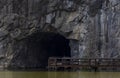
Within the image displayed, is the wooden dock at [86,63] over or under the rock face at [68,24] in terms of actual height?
under

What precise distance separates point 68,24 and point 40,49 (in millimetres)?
9389

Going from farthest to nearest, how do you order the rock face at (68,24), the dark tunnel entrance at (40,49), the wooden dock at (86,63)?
1. the dark tunnel entrance at (40,49)
2. the rock face at (68,24)
3. the wooden dock at (86,63)

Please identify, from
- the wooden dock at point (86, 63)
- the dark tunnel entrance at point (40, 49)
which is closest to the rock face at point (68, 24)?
the dark tunnel entrance at point (40, 49)

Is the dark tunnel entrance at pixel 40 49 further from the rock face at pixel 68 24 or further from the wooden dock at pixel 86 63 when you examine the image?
the wooden dock at pixel 86 63

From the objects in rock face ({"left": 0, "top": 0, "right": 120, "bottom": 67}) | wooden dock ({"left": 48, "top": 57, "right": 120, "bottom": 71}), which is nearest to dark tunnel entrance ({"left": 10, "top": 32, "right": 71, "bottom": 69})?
rock face ({"left": 0, "top": 0, "right": 120, "bottom": 67})

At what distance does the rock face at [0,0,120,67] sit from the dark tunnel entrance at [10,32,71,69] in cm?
90

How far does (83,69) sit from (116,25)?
798cm

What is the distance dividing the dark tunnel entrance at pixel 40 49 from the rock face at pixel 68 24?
0.90m

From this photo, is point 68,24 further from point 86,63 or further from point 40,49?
point 40,49

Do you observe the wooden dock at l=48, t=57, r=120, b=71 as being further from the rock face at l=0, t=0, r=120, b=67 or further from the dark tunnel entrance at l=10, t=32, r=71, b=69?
the dark tunnel entrance at l=10, t=32, r=71, b=69

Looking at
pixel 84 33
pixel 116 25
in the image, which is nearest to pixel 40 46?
pixel 84 33

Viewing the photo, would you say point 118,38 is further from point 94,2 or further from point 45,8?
point 45,8

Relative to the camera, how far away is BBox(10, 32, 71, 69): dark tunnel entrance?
58.2 m

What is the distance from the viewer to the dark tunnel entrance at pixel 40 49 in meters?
58.2
